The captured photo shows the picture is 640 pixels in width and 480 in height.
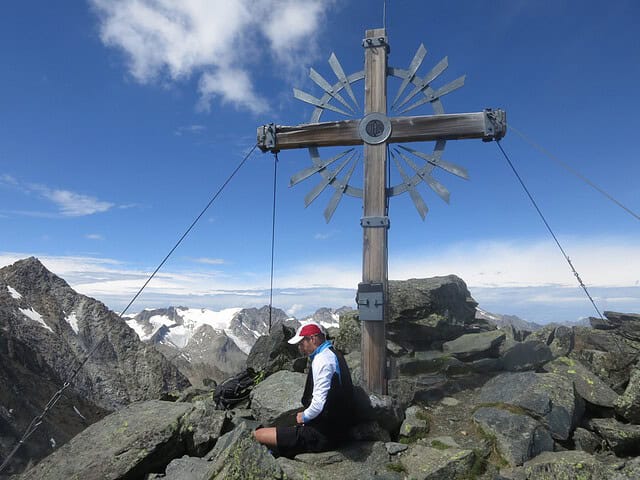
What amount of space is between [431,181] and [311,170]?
284cm

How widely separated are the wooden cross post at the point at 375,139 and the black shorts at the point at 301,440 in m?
2.37

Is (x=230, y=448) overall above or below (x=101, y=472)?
above

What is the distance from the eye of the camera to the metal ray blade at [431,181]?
9.18 meters

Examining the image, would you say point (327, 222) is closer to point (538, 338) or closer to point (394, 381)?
point (394, 381)

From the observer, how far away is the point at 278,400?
8430 mm

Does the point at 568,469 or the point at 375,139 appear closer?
the point at 568,469

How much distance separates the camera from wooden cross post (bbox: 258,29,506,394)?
9.11 m

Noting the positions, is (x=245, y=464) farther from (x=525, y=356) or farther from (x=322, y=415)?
(x=525, y=356)

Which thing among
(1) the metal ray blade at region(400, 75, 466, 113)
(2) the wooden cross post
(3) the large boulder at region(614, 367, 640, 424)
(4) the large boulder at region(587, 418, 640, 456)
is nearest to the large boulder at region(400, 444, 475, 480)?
(2) the wooden cross post

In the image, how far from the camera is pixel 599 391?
8789 mm

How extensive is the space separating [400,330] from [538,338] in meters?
4.40

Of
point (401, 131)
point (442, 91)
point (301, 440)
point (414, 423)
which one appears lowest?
point (414, 423)

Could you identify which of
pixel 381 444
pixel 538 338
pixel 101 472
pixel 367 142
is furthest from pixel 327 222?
pixel 538 338

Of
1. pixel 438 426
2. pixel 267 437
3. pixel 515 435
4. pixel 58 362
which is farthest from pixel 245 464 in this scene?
pixel 58 362
